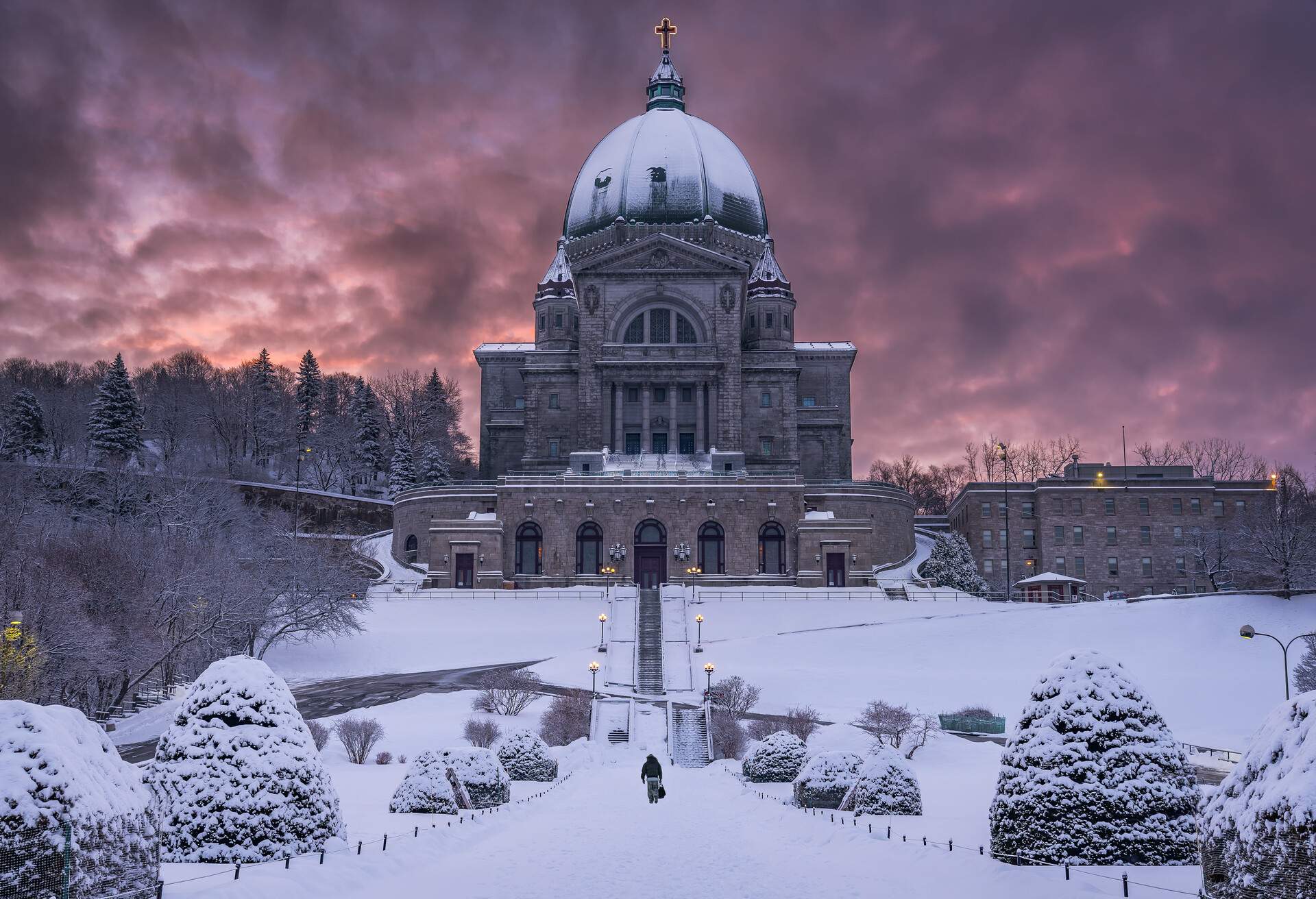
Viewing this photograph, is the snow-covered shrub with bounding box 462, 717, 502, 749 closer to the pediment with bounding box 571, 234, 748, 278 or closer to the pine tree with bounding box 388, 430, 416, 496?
the pediment with bounding box 571, 234, 748, 278

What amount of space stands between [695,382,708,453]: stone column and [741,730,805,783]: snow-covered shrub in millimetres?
55133

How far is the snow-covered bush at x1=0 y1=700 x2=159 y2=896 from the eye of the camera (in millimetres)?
10250

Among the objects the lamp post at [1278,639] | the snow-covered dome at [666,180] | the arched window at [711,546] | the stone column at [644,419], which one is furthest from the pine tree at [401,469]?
the lamp post at [1278,639]

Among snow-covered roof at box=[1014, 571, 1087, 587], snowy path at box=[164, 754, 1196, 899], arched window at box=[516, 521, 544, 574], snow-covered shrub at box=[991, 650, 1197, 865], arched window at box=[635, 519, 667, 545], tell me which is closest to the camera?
snowy path at box=[164, 754, 1196, 899]

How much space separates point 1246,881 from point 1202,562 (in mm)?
83281

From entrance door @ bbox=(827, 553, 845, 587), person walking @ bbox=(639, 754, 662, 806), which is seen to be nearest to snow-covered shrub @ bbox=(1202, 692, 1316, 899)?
person walking @ bbox=(639, 754, 662, 806)

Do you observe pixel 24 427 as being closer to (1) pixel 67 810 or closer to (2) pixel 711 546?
(2) pixel 711 546

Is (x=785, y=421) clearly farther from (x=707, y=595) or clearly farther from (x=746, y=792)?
(x=746, y=792)

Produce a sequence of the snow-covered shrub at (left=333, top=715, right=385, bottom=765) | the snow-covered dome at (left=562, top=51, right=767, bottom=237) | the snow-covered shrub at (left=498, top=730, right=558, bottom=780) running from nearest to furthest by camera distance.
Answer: the snow-covered shrub at (left=498, top=730, right=558, bottom=780) < the snow-covered shrub at (left=333, top=715, right=385, bottom=765) < the snow-covered dome at (left=562, top=51, right=767, bottom=237)

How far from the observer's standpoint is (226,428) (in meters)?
114

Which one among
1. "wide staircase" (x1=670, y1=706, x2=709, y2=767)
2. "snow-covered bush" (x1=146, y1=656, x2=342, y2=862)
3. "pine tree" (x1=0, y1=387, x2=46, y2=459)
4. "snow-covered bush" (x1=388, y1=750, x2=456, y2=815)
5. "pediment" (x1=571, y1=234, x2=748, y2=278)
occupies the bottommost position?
"wide staircase" (x1=670, y1=706, x2=709, y2=767)

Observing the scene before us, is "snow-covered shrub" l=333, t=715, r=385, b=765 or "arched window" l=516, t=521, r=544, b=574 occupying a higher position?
"arched window" l=516, t=521, r=544, b=574

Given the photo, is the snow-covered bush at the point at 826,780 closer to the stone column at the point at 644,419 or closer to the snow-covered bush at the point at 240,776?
the snow-covered bush at the point at 240,776

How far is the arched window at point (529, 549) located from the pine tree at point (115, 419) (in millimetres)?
37252
